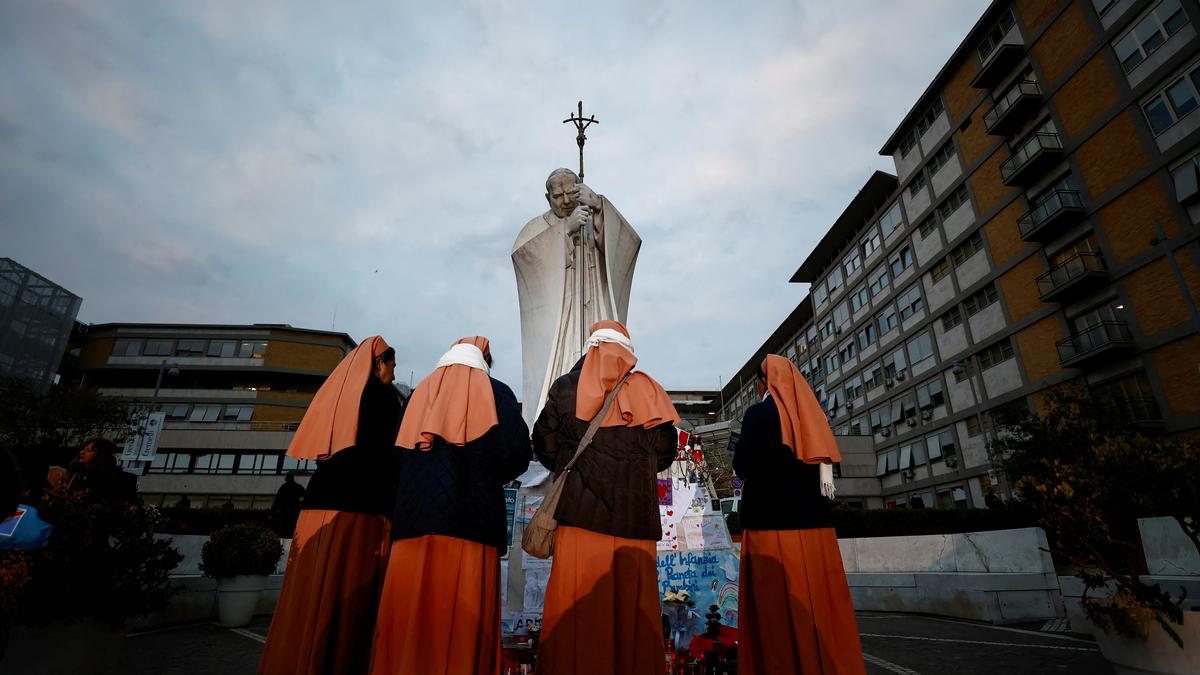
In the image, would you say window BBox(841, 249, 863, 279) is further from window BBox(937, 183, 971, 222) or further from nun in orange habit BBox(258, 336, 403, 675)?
nun in orange habit BBox(258, 336, 403, 675)

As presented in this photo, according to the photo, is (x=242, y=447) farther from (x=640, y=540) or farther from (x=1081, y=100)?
(x=1081, y=100)

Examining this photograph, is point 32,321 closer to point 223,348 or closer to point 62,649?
point 223,348

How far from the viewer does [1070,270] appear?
2183cm

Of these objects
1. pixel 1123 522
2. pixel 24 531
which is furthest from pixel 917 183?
pixel 24 531

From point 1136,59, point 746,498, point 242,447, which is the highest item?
point 1136,59

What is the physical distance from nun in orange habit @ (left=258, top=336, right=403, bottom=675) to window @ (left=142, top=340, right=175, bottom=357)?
168 feet

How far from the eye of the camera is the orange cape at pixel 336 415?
3537 millimetres

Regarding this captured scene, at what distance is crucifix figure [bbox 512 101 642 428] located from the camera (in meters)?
6.78

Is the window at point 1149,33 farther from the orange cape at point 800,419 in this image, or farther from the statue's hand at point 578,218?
the orange cape at point 800,419

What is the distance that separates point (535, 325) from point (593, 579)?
4172 mm

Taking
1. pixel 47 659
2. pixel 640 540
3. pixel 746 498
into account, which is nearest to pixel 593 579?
pixel 640 540

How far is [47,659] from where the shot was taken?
3443 millimetres

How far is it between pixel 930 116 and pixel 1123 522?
108 ft

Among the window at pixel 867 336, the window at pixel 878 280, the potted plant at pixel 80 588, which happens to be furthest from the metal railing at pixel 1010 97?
the potted plant at pixel 80 588
